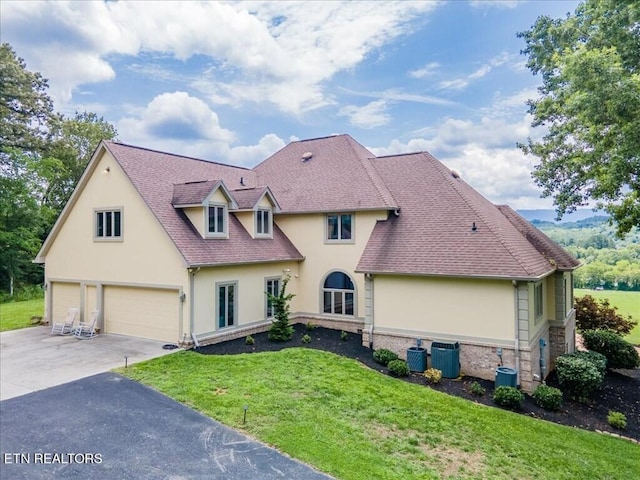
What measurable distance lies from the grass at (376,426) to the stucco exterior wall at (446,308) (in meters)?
2.99

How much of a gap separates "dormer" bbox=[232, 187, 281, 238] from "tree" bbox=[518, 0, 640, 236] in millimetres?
12508

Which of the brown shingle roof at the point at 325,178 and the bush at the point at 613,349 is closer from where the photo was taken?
the bush at the point at 613,349

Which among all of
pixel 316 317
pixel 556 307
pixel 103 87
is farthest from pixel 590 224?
pixel 103 87

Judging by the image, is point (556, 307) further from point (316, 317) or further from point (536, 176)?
point (316, 317)

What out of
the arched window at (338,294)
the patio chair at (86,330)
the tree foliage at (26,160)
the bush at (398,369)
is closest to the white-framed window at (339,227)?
the arched window at (338,294)

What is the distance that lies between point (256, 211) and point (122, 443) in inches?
474

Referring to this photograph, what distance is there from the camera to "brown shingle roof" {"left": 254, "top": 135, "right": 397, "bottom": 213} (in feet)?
60.3

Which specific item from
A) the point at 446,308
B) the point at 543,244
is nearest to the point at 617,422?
the point at 446,308

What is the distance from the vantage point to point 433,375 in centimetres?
1244

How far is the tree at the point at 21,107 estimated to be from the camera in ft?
103

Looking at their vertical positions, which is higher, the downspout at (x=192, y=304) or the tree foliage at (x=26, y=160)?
the tree foliage at (x=26, y=160)

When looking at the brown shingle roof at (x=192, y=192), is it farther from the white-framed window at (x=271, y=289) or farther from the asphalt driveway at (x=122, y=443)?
the asphalt driveway at (x=122, y=443)

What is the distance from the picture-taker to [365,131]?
92.5ft

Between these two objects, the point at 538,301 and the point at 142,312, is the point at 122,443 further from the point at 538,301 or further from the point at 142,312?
the point at 538,301
